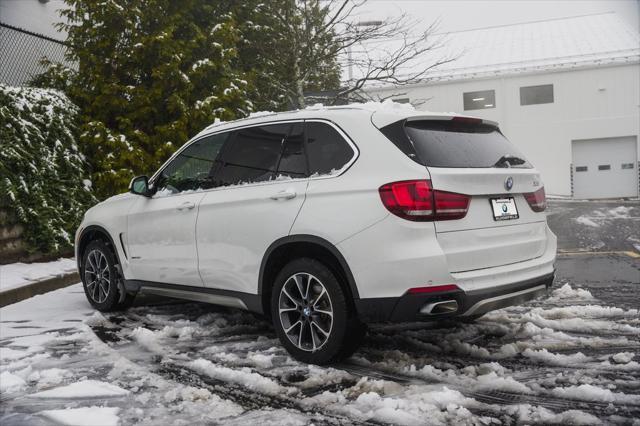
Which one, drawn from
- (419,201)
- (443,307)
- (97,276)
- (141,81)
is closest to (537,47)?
(141,81)

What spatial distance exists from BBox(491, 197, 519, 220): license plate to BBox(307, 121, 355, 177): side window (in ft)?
3.35

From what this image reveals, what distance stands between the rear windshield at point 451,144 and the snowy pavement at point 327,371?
1.36m

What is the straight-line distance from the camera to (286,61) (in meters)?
15.7

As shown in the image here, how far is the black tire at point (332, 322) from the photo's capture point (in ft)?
12.8

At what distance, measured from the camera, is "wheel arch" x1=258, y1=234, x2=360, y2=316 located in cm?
390

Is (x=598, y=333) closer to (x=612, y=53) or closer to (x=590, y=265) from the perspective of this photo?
(x=590, y=265)

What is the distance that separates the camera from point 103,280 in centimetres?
610

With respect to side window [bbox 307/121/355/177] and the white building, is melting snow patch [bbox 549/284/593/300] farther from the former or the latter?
the white building

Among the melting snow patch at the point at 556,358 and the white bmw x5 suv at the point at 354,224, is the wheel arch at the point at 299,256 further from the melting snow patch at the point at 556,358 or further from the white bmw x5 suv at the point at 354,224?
the melting snow patch at the point at 556,358

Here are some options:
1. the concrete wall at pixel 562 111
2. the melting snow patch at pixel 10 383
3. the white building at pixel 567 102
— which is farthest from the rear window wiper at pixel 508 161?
the concrete wall at pixel 562 111

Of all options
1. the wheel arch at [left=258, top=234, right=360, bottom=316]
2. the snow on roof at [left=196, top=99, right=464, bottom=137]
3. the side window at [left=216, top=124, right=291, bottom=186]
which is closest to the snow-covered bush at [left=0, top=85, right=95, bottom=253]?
the side window at [left=216, top=124, right=291, bottom=186]

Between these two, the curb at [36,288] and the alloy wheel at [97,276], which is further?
the curb at [36,288]

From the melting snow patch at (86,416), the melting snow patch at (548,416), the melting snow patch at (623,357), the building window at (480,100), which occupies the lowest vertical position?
the melting snow patch at (623,357)

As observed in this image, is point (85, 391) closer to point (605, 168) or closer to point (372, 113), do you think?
point (372, 113)
